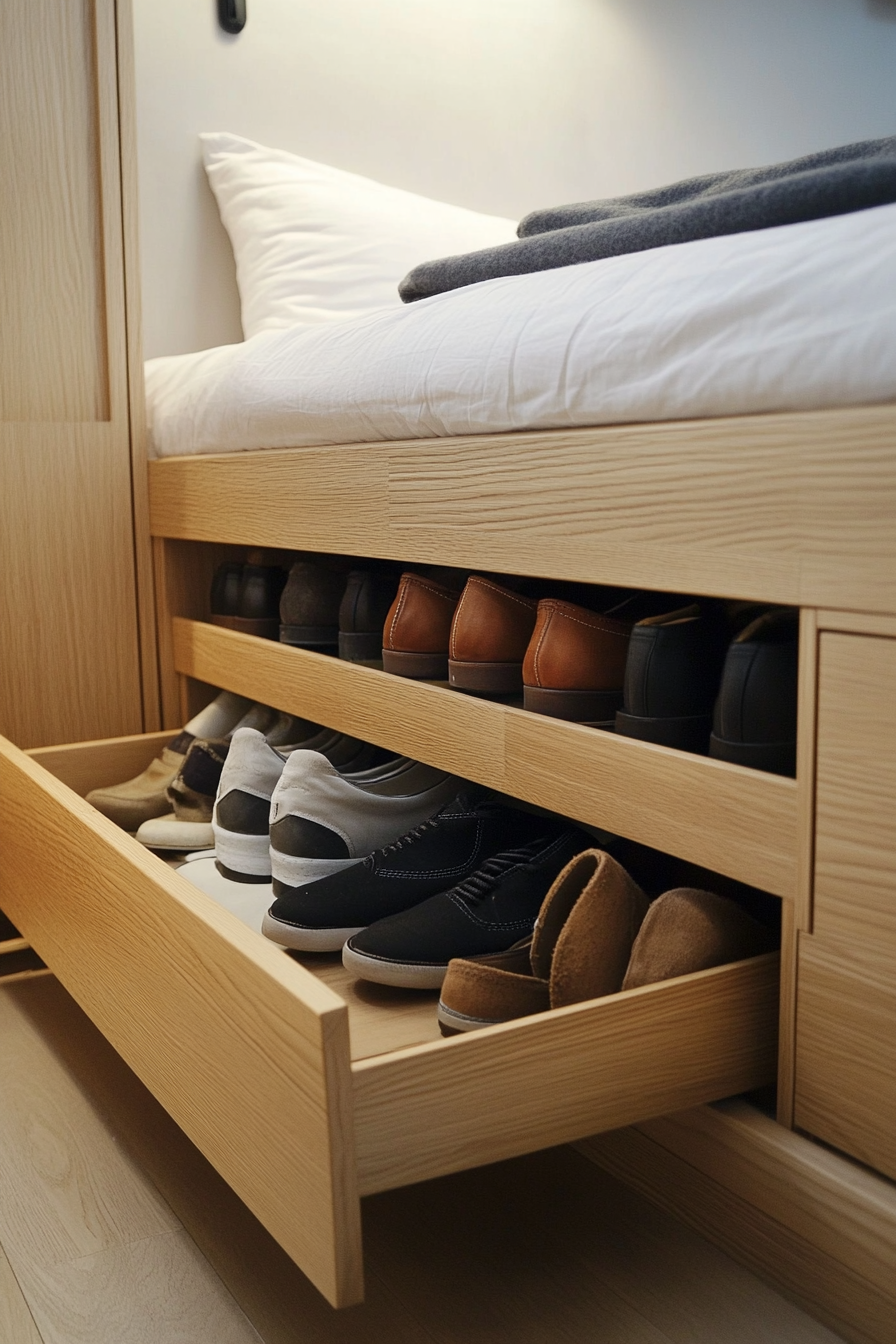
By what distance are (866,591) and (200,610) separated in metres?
1.25

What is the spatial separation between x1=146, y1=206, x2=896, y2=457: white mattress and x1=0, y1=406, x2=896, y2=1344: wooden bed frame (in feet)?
0.07

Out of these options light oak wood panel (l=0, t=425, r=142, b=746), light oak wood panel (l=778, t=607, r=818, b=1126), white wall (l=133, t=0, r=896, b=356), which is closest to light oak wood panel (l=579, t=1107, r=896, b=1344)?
light oak wood panel (l=778, t=607, r=818, b=1126)

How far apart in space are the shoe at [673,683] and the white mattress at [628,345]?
6.4 inches

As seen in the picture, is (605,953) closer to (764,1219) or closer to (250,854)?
(764,1219)

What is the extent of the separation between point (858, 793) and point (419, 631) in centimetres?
56

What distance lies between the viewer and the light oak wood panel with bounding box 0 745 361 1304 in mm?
653

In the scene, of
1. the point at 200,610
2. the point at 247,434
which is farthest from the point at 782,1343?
the point at 200,610

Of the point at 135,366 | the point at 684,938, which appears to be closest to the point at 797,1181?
the point at 684,938

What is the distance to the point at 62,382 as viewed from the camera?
5.35 feet

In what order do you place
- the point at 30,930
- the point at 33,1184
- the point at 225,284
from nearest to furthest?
the point at 33,1184
the point at 30,930
the point at 225,284

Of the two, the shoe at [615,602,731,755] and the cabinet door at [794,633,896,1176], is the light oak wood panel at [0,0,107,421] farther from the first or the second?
the cabinet door at [794,633,896,1176]

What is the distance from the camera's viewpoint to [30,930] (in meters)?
1.33

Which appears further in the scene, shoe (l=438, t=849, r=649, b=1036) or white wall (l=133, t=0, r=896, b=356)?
white wall (l=133, t=0, r=896, b=356)

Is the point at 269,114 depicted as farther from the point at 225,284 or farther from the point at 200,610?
the point at 200,610
